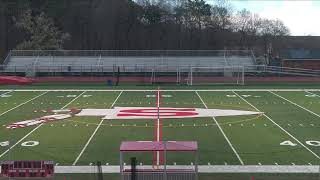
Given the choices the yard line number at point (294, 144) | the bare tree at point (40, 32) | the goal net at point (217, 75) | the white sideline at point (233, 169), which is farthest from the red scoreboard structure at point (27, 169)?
the bare tree at point (40, 32)

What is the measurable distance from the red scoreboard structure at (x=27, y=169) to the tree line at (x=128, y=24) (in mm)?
54905

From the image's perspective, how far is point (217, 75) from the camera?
154 feet

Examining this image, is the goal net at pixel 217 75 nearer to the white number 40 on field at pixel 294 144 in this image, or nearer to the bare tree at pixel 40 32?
the bare tree at pixel 40 32

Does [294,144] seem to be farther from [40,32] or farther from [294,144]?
[40,32]

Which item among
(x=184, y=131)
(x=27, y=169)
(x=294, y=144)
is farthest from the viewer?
(x=184, y=131)

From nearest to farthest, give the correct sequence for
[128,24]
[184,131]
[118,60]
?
[184,131]
[118,60]
[128,24]

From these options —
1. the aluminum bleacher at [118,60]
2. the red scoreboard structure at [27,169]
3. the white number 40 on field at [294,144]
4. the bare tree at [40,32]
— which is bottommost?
the white number 40 on field at [294,144]

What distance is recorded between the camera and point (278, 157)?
17.2 meters

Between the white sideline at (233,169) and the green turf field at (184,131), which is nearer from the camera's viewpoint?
the white sideline at (233,169)

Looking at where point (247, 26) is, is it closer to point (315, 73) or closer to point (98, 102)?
point (315, 73)

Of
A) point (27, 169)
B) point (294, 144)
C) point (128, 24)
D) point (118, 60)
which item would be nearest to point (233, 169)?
point (294, 144)

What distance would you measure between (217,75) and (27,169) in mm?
35304

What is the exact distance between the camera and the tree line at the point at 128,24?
68.2 m

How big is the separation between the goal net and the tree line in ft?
81.2
